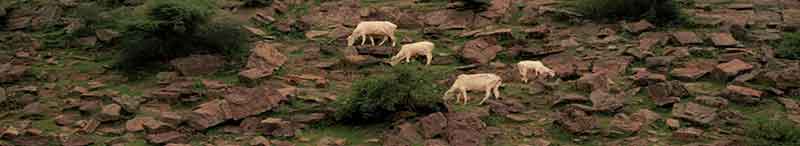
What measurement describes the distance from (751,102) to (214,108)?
7522 mm

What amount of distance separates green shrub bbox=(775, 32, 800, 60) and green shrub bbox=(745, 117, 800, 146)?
3.83m

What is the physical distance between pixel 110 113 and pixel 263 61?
120 inches

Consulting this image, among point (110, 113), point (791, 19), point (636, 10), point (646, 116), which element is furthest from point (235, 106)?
point (791, 19)

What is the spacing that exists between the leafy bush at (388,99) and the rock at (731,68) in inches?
179

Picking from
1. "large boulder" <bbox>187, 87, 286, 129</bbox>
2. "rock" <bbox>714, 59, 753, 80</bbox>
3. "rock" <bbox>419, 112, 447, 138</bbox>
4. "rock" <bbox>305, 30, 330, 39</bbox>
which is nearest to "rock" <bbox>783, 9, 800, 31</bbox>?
"rock" <bbox>714, 59, 753, 80</bbox>

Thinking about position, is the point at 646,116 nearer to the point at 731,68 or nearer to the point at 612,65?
the point at 612,65

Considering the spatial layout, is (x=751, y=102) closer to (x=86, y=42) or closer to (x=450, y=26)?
(x=450, y=26)

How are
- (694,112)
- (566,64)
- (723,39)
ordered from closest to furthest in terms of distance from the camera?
1. (694,112)
2. (566,64)
3. (723,39)

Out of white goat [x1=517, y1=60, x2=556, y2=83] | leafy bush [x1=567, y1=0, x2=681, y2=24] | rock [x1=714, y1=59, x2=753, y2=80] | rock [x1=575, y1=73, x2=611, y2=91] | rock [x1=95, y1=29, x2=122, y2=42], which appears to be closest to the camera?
rock [x1=575, y1=73, x2=611, y2=91]

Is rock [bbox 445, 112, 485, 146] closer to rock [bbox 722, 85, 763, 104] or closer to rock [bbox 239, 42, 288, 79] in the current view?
rock [bbox 722, 85, 763, 104]

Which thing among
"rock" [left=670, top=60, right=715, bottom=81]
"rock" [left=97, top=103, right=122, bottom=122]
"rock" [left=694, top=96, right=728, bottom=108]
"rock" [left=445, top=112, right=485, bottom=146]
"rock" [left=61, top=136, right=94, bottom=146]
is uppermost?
"rock" [left=670, top=60, right=715, bottom=81]

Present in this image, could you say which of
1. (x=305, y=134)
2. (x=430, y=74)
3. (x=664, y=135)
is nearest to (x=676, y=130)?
(x=664, y=135)

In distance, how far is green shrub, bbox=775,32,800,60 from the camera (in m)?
14.5

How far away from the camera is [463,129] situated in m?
11.5
